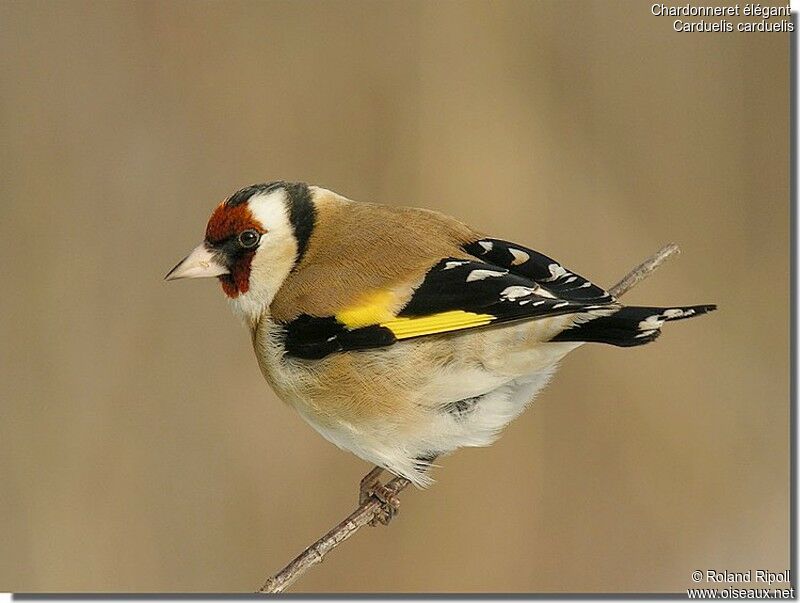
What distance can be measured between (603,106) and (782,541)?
2154mm

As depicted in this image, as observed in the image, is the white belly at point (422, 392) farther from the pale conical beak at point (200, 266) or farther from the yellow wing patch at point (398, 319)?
the pale conical beak at point (200, 266)

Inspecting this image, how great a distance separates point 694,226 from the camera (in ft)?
15.9

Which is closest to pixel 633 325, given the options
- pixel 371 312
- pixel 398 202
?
pixel 371 312

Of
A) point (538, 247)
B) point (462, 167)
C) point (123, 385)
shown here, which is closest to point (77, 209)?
point (123, 385)

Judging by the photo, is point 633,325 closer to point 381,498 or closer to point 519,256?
point 519,256

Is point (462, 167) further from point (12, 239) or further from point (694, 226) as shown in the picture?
point (12, 239)

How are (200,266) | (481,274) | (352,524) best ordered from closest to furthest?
(481,274)
(352,524)
(200,266)

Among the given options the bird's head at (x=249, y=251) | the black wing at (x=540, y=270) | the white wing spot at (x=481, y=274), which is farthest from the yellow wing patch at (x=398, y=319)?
the bird's head at (x=249, y=251)

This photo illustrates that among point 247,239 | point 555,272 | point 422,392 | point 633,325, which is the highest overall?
point 247,239

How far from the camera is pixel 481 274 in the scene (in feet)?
9.36

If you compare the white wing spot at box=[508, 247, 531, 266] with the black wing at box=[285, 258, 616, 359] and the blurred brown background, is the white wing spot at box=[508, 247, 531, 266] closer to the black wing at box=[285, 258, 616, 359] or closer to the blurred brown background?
the black wing at box=[285, 258, 616, 359]

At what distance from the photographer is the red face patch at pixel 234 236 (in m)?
3.26

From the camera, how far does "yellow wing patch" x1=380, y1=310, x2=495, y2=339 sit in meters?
2.78

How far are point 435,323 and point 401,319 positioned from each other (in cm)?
11
